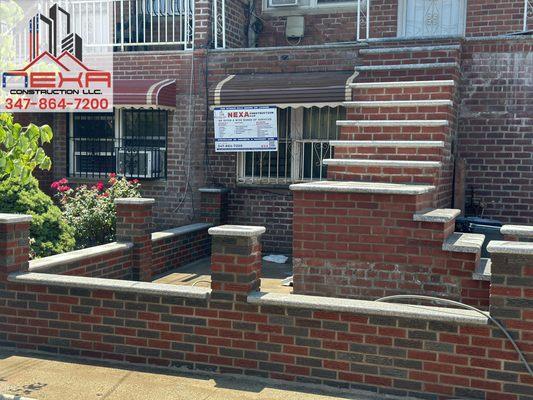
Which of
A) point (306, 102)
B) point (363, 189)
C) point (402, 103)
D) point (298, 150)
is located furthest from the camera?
point (298, 150)

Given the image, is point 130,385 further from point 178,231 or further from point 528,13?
point 528,13

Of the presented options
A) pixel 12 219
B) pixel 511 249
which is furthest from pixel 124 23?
pixel 511 249

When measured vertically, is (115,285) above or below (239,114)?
below

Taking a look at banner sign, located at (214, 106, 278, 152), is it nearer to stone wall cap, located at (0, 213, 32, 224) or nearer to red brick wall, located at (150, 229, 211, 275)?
red brick wall, located at (150, 229, 211, 275)

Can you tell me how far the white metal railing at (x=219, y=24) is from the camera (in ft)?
39.6

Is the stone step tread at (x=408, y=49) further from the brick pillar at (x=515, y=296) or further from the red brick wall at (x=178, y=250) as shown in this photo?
the brick pillar at (x=515, y=296)

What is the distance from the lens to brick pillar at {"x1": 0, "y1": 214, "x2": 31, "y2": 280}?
6453 millimetres

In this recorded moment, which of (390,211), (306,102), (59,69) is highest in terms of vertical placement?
(59,69)

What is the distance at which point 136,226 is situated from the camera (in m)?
8.91

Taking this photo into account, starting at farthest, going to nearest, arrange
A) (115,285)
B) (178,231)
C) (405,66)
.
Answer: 1. (178,231)
2. (405,66)
3. (115,285)

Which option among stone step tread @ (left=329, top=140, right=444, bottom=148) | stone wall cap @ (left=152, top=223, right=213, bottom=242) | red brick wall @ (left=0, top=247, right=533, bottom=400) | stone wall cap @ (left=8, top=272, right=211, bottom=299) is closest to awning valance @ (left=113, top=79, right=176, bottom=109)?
stone wall cap @ (left=152, top=223, right=213, bottom=242)

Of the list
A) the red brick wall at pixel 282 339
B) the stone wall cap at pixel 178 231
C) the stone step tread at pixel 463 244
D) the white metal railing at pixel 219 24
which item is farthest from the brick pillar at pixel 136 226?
the white metal railing at pixel 219 24

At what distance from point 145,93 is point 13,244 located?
554cm

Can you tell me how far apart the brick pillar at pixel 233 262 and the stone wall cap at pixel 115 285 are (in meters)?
0.19
